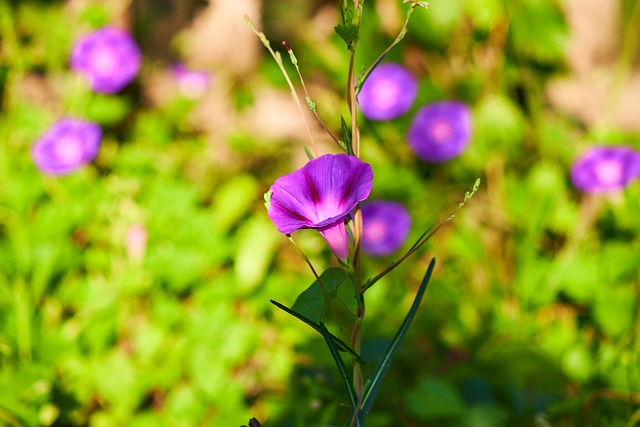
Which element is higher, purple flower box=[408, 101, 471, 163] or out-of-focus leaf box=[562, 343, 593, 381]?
purple flower box=[408, 101, 471, 163]

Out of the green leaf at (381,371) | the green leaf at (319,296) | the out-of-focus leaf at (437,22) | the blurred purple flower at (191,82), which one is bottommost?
the blurred purple flower at (191,82)

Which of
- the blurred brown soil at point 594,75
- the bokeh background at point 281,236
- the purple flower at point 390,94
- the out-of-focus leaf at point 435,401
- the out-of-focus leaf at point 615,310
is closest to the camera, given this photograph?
the out-of-focus leaf at point 435,401

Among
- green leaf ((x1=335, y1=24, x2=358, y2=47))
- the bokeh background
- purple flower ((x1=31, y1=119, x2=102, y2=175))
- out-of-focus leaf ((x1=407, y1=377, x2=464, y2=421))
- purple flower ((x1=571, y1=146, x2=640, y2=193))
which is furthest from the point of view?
purple flower ((x1=31, y1=119, x2=102, y2=175))

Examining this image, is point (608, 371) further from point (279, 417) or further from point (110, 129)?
point (110, 129)

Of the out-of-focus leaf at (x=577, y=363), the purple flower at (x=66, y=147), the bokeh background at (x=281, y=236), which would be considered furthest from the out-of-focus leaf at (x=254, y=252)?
the out-of-focus leaf at (x=577, y=363)

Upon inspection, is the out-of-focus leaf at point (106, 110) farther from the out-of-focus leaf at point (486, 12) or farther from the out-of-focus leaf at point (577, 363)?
the out-of-focus leaf at point (577, 363)

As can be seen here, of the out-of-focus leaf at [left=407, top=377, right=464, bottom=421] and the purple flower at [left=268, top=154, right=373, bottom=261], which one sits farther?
the out-of-focus leaf at [left=407, top=377, right=464, bottom=421]

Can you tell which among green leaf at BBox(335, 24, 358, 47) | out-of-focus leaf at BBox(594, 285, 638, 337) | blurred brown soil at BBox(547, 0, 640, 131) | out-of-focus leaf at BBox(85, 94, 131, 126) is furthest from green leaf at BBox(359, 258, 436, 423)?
blurred brown soil at BBox(547, 0, 640, 131)

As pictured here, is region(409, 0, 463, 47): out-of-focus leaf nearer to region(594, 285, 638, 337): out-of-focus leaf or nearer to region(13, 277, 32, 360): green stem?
region(594, 285, 638, 337): out-of-focus leaf
